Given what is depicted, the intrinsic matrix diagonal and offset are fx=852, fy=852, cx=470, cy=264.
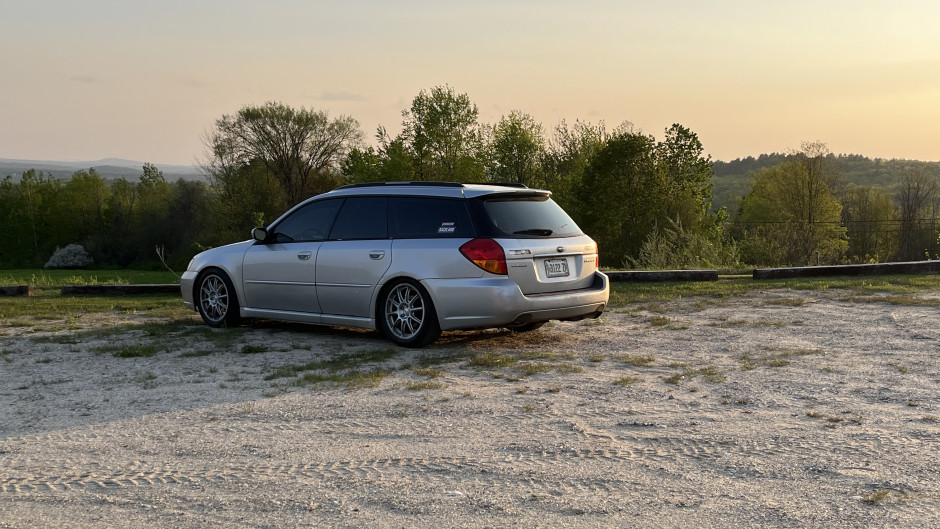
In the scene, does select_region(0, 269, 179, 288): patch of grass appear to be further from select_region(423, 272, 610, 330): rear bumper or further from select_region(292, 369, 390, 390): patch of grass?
select_region(292, 369, 390, 390): patch of grass

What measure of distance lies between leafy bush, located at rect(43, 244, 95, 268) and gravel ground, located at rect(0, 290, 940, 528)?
70.5 meters

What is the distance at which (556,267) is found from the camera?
901 cm

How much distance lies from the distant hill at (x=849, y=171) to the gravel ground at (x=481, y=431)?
10516 centimetres

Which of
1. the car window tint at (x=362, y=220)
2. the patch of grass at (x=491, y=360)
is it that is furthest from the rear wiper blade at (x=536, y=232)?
the car window tint at (x=362, y=220)

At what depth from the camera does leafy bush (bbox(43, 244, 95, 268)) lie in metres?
73.1

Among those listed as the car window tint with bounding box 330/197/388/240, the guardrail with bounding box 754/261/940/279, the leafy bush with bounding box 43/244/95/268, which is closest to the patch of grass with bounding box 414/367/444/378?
the car window tint with bounding box 330/197/388/240

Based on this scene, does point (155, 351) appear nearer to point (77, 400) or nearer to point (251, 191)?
point (77, 400)

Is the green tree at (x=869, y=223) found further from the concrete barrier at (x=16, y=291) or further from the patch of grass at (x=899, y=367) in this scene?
the patch of grass at (x=899, y=367)

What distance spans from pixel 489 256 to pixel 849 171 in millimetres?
134238

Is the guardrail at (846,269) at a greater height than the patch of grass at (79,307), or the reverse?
the guardrail at (846,269)

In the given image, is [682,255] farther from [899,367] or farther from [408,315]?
[899,367]

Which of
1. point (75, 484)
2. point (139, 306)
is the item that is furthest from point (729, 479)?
point (139, 306)

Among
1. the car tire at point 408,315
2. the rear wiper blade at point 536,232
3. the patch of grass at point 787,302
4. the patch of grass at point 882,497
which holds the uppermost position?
the rear wiper blade at point 536,232

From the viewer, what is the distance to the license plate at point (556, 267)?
892cm
